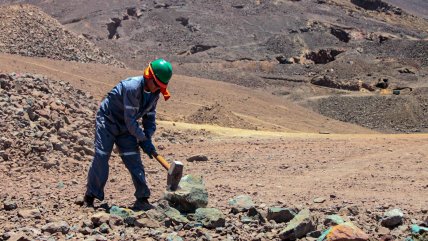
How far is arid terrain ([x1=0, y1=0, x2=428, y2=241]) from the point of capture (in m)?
5.06

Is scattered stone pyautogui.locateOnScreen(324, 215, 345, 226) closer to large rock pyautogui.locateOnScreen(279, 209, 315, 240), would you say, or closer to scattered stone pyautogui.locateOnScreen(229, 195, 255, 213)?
large rock pyautogui.locateOnScreen(279, 209, 315, 240)

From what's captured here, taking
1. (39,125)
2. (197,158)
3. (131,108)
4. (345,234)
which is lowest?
(197,158)

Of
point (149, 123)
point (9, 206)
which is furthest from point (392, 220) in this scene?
point (9, 206)

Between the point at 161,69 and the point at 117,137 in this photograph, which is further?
the point at 117,137

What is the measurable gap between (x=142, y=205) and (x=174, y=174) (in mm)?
464

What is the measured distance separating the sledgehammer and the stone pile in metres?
2.71

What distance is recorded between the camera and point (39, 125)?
8422 mm

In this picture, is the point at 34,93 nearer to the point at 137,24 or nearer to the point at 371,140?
the point at 371,140

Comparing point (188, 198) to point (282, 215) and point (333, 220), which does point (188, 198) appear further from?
point (333, 220)

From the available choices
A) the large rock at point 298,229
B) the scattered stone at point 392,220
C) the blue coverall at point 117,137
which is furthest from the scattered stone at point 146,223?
the scattered stone at point 392,220

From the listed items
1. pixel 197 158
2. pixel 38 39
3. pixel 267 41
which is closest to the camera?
pixel 197 158

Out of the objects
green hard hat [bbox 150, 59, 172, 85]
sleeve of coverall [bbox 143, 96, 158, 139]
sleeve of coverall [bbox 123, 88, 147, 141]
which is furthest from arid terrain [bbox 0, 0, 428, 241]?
green hard hat [bbox 150, 59, 172, 85]

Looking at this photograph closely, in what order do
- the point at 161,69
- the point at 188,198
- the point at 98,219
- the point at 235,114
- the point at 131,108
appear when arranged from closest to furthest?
the point at 98,219 < the point at 161,69 < the point at 131,108 < the point at 188,198 < the point at 235,114

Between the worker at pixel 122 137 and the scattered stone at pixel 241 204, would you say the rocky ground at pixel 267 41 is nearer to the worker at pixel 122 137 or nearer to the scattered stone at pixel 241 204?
the worker at pixel 122 137
